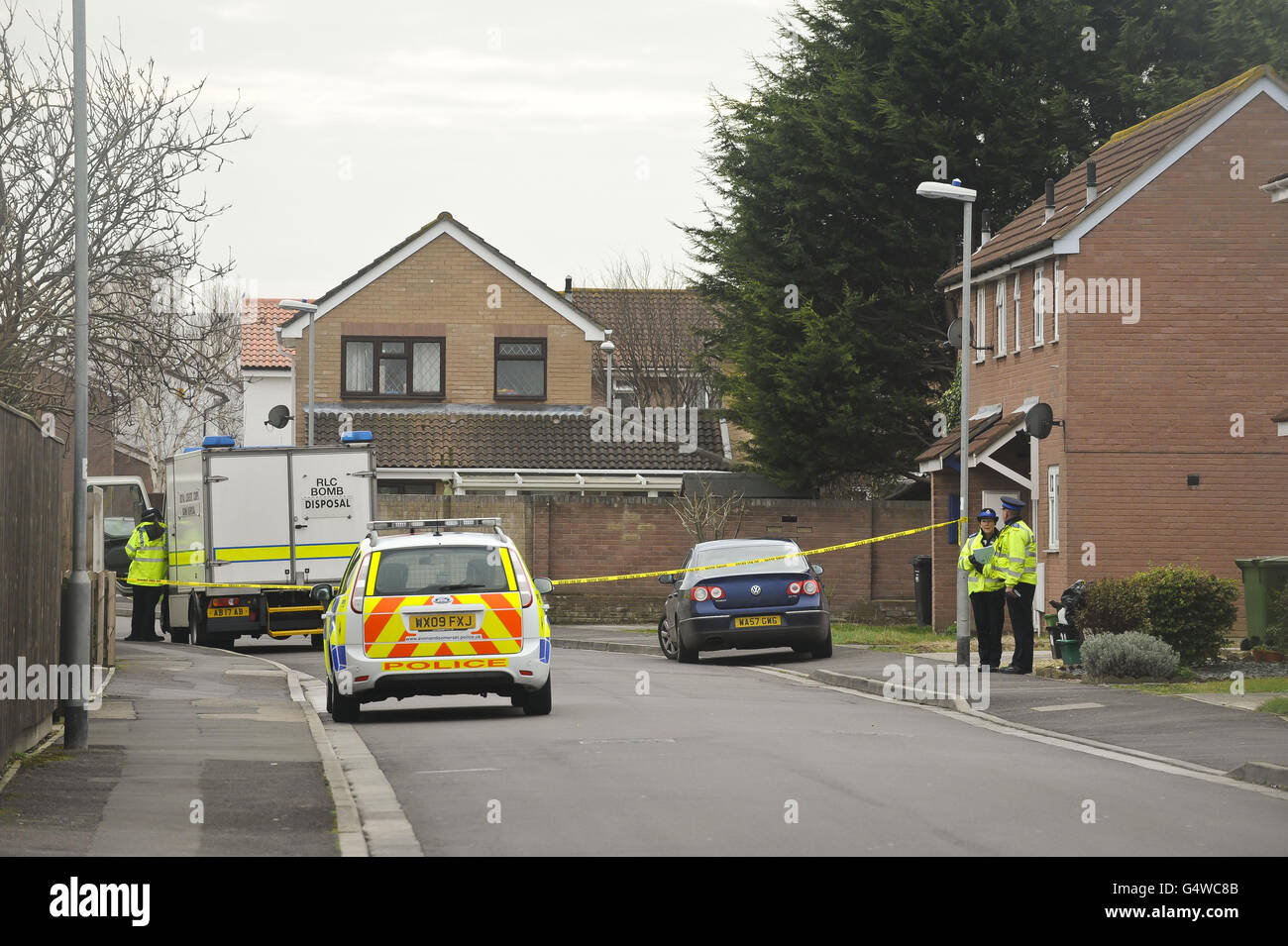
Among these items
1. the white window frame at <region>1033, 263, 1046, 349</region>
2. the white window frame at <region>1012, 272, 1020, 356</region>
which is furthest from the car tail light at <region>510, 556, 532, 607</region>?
the white window frame at <region>1012, 272, 1020, 356</region>

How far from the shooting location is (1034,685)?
19.8 m

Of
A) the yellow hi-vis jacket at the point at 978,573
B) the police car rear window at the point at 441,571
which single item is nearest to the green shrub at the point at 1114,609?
the yellow hi-vis jacket at the point at 978,573

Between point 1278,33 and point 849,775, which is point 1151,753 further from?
point 1278,33

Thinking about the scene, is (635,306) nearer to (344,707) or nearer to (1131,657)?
(1131,657)

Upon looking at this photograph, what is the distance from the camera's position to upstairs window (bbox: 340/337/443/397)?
1825 inches

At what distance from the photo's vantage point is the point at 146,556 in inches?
1177

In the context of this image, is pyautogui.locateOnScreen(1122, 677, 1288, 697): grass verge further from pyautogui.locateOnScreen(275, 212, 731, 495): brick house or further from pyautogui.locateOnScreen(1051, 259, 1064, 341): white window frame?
pyautogui.locateOnScreen(275, 212, 731, 495): brick house

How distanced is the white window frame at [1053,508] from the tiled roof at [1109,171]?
11.7ft

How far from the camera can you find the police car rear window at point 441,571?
16.5 m

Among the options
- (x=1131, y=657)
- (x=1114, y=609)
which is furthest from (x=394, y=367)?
(x=1131, y=657)

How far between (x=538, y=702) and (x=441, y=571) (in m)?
1.54

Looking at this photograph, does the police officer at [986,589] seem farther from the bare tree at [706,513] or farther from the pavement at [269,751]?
the bare tree at [706,513]

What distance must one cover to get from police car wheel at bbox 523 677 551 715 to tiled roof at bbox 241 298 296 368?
3907 cm
